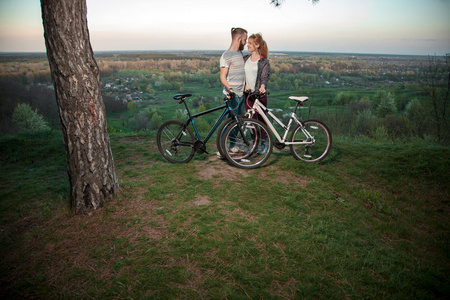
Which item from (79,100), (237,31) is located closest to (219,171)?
(79,100)

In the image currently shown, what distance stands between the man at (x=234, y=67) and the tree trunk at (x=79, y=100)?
8.40 ft

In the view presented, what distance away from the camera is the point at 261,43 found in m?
5.55

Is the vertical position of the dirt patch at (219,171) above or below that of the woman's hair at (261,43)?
below

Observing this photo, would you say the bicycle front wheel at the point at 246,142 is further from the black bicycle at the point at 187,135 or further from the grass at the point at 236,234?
the grass at the point at 236,234

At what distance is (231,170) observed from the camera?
209 inches

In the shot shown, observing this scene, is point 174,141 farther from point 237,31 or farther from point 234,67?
point 237,31

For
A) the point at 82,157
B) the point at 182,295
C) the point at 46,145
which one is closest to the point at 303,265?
the point at 182,295

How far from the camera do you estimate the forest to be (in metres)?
27.5

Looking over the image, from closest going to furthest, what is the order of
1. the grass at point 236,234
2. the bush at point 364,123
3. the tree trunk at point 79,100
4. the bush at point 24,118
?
the grass at point 236,234 < the tree trunk at point 79,100 < the bush at point 364,123 < the bush at point 24,118

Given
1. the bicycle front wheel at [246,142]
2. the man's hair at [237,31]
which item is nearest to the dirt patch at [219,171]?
the bicycle front wheel at [246,142]

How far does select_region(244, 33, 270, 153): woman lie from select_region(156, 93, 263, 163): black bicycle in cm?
63

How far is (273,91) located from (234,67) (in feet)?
240

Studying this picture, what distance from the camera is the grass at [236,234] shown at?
261 cm

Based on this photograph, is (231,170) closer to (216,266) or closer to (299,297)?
(216,266)
